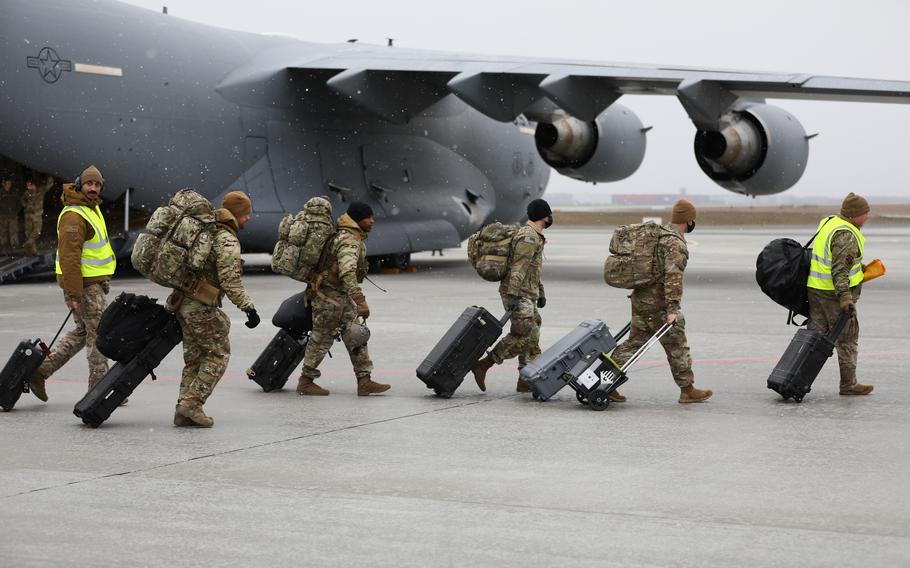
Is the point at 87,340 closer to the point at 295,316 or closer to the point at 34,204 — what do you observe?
the point at 295,316

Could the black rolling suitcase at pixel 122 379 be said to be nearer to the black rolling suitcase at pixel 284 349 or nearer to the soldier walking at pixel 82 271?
the soldier walking at pixel 82 271

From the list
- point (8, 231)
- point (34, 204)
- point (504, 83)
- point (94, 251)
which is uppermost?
point (504, 83)

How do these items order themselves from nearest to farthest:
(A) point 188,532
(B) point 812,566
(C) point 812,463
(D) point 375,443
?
(B) point 812,566 < (A) point 188,532 < (C) point 812,463 < (D) point 375,443

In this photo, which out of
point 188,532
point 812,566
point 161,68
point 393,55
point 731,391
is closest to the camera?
point 812,566

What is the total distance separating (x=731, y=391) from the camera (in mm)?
9938

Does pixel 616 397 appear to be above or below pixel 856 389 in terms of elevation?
below

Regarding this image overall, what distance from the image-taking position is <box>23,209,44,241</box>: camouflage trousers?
65.4ft

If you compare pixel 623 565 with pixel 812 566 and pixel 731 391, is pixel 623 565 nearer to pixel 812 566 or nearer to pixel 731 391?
pixel 812 566

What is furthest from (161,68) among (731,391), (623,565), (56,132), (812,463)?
(623,565)

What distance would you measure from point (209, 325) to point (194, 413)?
59cm

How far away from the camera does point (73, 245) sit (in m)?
9.22

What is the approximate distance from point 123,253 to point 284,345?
10961 mm

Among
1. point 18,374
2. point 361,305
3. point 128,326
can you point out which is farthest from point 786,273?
point 18,374

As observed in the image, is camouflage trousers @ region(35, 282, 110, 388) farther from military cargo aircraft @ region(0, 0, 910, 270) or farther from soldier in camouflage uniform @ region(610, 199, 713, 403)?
military cargo aircraft @ region(0, 0, 910, 270)
